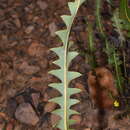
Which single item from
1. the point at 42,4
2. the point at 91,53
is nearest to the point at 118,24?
the point at 91,53

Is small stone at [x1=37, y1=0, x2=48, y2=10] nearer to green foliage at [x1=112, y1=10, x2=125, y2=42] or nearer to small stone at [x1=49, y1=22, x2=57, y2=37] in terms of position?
small stone at [x1=49, y1=22, x2=57, y2=37]

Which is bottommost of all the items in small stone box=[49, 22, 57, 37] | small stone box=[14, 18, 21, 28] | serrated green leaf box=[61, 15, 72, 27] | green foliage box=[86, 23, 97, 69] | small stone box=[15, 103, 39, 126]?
small stone box=[15, 103, 39, 126]

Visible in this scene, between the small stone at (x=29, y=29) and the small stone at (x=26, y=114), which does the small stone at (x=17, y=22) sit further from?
the small stone at (x=26, y=114)

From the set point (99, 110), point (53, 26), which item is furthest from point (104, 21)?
point (99, 110)

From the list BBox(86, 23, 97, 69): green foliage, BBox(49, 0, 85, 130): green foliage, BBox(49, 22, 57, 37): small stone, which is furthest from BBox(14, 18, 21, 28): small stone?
BBox(49, 0, 85, 130): green foliage

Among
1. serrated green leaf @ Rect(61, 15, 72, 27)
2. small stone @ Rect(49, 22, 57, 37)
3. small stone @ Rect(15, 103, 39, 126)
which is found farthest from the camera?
small stone @ Rect(49, 22, 57, 37)

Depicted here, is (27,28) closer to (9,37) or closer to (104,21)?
(9,37)

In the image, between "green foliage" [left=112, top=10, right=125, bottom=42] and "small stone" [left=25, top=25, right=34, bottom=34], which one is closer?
"green foliage" [left=112, top=10, right=125, bottom=42]

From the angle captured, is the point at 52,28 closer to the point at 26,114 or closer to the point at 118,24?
the point at 118,24

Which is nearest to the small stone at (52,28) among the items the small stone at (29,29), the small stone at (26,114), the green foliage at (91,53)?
the small stone at (29,29)
